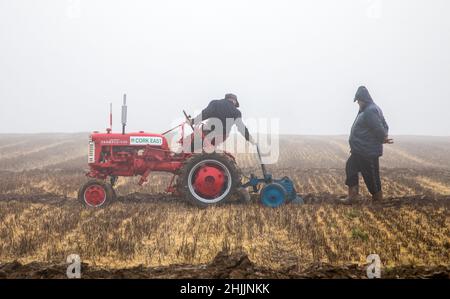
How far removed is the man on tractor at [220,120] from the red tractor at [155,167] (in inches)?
13.0

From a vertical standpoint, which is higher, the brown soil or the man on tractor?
the man on tractor

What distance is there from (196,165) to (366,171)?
3030mm

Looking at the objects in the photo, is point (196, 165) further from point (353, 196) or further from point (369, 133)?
point (369, 133)

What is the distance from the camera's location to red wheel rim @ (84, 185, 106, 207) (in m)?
8.69

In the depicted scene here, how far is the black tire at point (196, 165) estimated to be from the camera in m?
8.48

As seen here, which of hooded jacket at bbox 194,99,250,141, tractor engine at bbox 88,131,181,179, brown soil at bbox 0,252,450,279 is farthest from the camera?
tractor engine at bbox 88,131,181,179

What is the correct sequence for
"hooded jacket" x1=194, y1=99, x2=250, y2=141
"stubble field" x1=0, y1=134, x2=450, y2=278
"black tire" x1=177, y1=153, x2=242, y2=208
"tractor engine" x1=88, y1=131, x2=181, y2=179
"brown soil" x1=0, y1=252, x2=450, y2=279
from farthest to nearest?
1. "tractor engine" x1=88, y1=131, x2=181, y2=179
2. "hooded jacket" x1=194, y1=99, x2=250, y2=141
3. "black tire" x1=177, y1=153, x2=242, y2=208
4. "stubble field" x1=0, y1=134, x2=450, y2=278
5. "brown soil" x1=0, y1=252, x2=450, y2=279

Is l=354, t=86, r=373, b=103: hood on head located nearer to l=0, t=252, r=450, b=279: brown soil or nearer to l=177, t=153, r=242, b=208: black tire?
l=177, t=153, r=242, b=208: black tire

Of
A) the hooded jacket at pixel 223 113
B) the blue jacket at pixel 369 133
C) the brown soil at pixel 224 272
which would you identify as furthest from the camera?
the blue jacket at pixel 369 133

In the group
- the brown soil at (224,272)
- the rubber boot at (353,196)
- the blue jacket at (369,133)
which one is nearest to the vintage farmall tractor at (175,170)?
the rubber boot at (353,196)

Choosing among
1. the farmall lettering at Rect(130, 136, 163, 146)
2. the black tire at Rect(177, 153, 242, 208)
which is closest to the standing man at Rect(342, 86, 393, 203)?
the black tire at Rect(177, 153, 242, 208)

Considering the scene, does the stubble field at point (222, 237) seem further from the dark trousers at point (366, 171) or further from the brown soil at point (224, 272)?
the dark trousers at point (366, 171)
